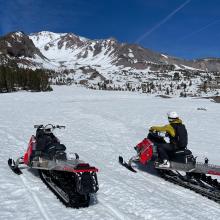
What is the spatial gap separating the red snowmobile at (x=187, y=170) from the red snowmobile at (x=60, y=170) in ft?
11.6

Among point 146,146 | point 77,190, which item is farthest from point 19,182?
point 146,146

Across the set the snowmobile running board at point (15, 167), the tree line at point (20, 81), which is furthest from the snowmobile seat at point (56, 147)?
the tree line at point (20, 81)

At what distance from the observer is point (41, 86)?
125 metres

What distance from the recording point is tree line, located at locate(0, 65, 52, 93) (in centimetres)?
11325

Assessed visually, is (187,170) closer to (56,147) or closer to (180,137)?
(180,137)

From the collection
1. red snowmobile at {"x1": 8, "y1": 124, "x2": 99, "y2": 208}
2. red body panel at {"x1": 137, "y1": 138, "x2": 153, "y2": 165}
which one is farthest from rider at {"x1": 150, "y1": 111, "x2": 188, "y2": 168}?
red snowmobile at {"x1": 8, "y1": 124, "x2": 99, "y2": 208}

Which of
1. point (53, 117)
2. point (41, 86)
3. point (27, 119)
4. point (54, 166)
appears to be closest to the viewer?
point (54, 166)

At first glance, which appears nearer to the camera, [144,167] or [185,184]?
[185,184]

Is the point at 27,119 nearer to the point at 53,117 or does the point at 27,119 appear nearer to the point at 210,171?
the point at 53,117

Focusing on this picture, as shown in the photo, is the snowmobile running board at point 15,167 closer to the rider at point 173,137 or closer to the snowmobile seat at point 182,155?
the rider at point 173,137

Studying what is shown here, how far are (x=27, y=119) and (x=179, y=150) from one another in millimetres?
19122

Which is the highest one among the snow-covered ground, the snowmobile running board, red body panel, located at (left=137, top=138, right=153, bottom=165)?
red body panel, located at (left=137, top=138, right=153, bottom=165)

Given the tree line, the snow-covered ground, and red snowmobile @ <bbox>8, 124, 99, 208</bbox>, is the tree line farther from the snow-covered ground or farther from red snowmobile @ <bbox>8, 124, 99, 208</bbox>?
red snowmobile @ <bbox>8, 124, 99, 208</bbox>

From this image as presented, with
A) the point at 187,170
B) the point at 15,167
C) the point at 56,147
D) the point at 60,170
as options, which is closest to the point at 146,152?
the point at 187,170
